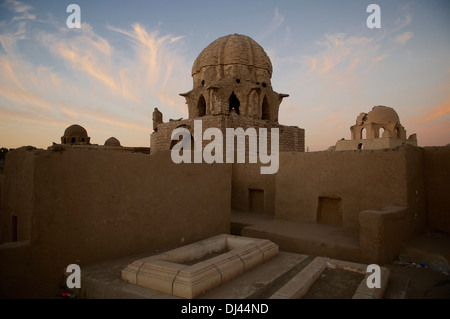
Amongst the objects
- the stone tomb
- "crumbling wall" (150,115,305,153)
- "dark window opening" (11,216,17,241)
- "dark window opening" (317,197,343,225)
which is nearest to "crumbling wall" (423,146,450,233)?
"dark window opening" (317,197,343,225)

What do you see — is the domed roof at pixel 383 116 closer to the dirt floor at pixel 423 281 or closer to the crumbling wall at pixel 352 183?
the crumbling wall at pixel 352 183

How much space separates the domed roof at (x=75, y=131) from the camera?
25375 mm

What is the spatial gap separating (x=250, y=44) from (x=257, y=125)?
198 inches

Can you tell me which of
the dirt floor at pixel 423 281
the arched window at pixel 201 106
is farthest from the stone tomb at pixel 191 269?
the arched window at pixel 201 106

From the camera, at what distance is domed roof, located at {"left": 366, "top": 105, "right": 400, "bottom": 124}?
71.6 feet

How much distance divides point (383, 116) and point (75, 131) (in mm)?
25700

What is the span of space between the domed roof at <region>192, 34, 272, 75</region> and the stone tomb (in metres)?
12.7

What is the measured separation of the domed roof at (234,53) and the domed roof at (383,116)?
1083 cm

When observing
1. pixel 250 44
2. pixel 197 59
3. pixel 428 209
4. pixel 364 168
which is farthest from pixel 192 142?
pixel 428 209

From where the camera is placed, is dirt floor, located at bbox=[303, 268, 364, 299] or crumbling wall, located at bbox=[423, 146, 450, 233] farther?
crumbling wall, located at bbox=[423, 146, 450, 233]

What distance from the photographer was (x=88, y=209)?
168 inches

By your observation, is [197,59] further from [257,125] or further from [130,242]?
[130,242]

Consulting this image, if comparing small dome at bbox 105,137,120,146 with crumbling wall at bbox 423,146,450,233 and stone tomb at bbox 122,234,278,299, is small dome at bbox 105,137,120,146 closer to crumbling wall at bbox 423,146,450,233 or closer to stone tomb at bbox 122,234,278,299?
stone tomb at bbox 122,234,278,299
